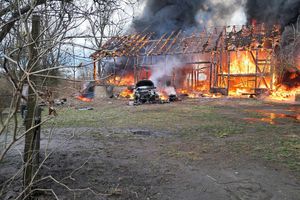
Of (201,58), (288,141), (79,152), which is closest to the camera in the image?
(79,152)

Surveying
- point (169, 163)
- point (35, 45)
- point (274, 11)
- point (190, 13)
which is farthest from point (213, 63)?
point (35, 45)

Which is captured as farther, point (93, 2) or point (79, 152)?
point (79, 152)

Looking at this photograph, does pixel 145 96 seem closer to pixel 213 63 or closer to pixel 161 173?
pixel 213 63

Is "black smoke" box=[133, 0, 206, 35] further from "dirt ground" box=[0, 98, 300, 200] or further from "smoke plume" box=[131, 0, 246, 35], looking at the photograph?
"dirt ground" box=[0, 98, 300, 200]

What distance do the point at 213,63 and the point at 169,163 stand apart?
2297 cm

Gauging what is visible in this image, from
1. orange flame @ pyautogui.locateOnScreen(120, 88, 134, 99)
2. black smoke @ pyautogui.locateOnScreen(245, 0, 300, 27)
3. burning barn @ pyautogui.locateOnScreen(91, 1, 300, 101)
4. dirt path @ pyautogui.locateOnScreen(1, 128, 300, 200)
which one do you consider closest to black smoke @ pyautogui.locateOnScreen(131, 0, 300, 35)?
black smoke @ pyautogui.locateOnScreen(245, 0, 300, 27)

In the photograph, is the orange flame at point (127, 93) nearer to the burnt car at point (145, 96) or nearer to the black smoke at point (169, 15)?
the burnt car at point (145, 96)

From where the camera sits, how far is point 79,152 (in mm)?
7137

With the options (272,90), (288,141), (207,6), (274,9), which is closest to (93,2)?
(288,141)

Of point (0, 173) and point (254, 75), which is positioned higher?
point (254, 75)

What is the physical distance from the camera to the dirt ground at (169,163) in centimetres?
468

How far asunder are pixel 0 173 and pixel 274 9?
32173 mm

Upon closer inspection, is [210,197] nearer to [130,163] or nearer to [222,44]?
[130,163]

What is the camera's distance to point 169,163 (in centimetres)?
620
